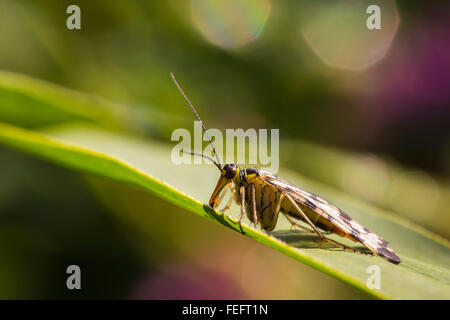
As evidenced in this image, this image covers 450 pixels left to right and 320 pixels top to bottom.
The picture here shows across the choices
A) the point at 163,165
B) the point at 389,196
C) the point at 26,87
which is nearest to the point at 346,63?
the point at 389,196

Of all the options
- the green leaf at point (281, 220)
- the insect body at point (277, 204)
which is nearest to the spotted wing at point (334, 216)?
the insect body at point (277, 204)

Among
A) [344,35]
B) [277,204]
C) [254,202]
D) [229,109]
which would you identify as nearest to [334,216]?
[277,204]

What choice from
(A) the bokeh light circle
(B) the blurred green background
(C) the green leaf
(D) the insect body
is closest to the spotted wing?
(D) the insect body

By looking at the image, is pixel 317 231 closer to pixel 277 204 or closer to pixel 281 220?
pixel 277 204

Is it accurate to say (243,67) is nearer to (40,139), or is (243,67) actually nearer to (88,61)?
(88,61)

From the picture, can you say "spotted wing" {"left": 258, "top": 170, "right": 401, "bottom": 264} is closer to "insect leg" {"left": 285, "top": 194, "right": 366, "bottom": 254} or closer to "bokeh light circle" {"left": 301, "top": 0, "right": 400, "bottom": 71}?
"insect leg" {"left": 285, "top": 194, "right": 366, "bottom": 254}
